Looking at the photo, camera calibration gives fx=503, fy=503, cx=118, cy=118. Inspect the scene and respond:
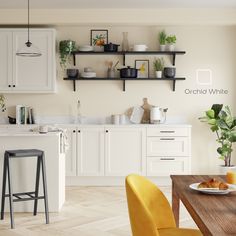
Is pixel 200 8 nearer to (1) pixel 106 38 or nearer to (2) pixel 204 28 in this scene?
(2) pixel 204 28

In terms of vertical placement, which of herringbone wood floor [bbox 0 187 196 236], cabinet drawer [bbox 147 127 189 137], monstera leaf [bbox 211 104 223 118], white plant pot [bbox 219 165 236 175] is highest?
monstera leaf [bbox 211 104 223 118]

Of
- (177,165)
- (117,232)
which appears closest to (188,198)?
(117,232)

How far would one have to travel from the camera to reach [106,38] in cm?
739

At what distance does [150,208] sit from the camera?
2.92 metres

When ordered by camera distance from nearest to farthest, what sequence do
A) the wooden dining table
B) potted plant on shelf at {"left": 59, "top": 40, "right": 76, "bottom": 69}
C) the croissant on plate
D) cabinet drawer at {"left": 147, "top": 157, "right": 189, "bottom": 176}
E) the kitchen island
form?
the wooden dining table → the croissant on plate → the kitchen island → cabinet drawer at {"left": 147, "top": 157, "right": 189, "bottom": 176} → potted plant on shelf at {"left": 59, "top": 40, "right": 76, "bottom": 69}

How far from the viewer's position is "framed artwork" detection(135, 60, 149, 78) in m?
7.40

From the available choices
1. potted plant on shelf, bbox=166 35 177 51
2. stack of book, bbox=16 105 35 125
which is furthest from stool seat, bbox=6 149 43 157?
potted plant on shelf, bbox=166 35 177 51

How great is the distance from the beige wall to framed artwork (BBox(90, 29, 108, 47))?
0.07 meters

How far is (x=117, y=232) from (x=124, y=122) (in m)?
2.88

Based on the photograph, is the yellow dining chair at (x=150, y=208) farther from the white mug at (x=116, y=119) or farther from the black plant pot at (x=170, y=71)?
the black plant pot at (x=170, y=71)

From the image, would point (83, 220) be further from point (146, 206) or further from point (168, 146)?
point (146, 206)

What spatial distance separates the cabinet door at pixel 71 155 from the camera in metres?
7.04

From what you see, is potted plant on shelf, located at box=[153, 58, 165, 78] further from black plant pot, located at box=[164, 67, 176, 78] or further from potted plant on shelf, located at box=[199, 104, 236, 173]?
potted plant on shelf, located at box=[199, 104, 236, 173]

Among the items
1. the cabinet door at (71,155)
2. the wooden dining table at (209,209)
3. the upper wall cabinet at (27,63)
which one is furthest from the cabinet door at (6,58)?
the wooden dining table at (209,209)
